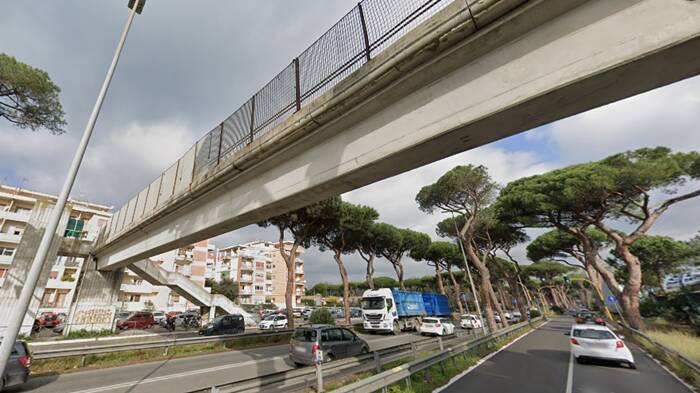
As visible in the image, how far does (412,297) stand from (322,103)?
23.7 m

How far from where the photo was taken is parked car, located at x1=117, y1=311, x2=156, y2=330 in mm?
23433

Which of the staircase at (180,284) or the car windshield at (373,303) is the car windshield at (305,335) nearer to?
the car windshield at (373,303)

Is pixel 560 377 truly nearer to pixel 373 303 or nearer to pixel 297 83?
pixel 297 83

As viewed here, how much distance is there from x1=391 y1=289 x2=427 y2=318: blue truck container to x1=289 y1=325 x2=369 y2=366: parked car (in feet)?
40.7

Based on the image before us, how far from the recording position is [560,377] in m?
8.20

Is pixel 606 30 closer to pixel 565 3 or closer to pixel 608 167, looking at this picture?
pixel 565 3

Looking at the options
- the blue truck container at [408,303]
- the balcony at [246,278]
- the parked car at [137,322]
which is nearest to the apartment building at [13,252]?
the parked car at [137,322]

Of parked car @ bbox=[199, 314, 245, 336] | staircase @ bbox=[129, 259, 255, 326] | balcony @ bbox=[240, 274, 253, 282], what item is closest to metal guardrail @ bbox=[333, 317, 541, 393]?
parked car @ bbox=[199, 314, 245, 336]

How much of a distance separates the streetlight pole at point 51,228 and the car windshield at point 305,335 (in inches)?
289

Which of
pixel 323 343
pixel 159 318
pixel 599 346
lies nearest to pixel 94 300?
pixel 323 343

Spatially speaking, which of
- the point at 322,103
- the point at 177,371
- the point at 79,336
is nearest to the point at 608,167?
the point at 322,103

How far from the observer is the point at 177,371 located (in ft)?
33.0

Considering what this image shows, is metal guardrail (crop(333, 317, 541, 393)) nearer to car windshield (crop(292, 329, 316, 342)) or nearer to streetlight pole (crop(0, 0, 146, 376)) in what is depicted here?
car windshield (crop(292, 329, 316, 342))

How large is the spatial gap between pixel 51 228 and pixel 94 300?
20.8m
